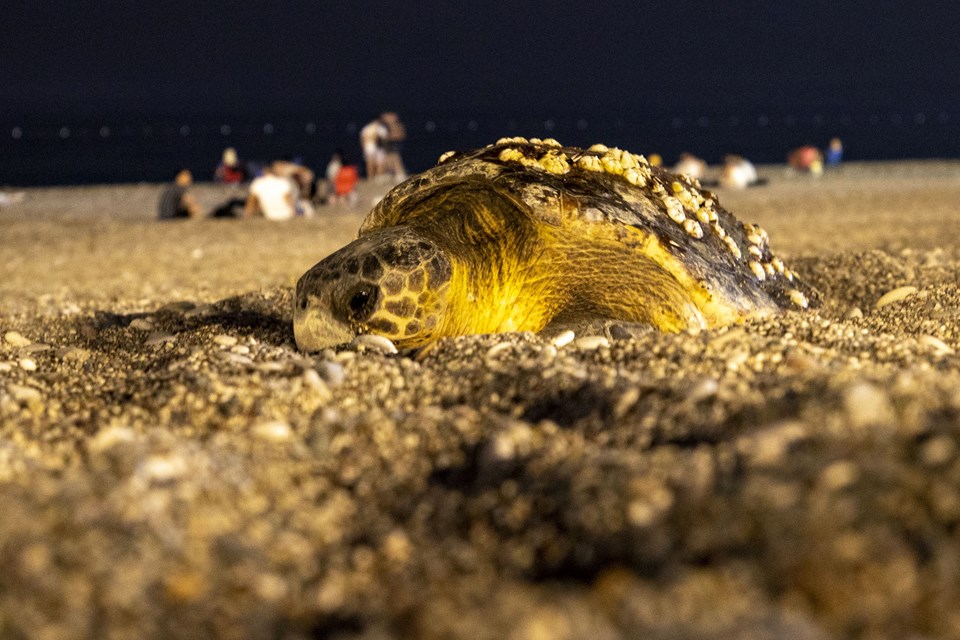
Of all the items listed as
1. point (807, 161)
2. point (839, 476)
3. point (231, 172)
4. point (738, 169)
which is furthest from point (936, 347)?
point (807, 161)

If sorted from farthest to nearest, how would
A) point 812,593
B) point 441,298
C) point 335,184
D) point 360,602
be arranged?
point 335,184
point 441,298
point 360,602
point 812,593

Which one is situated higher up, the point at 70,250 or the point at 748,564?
the point at 70,250

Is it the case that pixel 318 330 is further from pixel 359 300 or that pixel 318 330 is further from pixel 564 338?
pixel 564 338

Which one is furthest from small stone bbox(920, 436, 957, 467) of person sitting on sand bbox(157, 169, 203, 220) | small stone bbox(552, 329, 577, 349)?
person sitting on sand bbox(157, 169, 203, 220)

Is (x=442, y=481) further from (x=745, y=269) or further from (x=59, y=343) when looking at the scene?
(x=59, y=343)

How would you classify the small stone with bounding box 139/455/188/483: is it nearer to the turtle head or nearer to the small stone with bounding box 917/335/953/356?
the turtle head

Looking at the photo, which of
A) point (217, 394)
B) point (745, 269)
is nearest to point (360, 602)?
point (217, 394)

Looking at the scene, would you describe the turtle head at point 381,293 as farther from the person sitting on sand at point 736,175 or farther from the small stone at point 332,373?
the person sitting on sand at point 736,175
